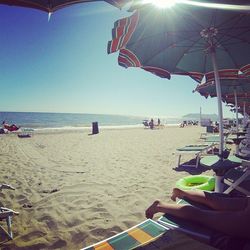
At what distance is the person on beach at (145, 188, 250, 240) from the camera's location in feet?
6.91

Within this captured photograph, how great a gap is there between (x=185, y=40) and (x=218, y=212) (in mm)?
3931

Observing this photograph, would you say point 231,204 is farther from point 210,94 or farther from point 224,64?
point 210,94

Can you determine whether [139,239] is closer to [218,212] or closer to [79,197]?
[218,212]

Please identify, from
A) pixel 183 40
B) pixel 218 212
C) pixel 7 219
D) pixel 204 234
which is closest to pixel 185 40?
pixel 183 40

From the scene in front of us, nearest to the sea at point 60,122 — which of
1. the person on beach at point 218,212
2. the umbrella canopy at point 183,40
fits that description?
the umbrella canopy at point 183,40

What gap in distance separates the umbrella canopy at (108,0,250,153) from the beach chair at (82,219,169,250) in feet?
7.72

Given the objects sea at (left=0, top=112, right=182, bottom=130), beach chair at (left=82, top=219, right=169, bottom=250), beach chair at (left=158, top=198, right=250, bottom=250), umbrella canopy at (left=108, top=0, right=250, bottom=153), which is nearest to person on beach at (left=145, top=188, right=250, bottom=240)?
beach chair at (left=158, top=198, right=250, bottom=250)

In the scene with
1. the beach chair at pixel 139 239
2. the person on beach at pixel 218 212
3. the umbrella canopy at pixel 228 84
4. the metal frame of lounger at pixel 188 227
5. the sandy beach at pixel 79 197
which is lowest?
the sandy beach at pixel 79 197

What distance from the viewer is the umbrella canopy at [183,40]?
12.8 ft

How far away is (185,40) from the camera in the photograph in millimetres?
5203

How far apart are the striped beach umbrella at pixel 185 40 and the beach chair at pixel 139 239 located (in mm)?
2351

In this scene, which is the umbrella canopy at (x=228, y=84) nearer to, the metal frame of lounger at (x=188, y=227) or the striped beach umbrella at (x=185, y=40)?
the striped beach umbrella at (x=185, y=40)

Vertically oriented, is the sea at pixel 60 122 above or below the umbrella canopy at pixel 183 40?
below

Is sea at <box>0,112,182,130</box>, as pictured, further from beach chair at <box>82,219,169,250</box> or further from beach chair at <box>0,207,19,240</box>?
beach chair at <box>82,219,169,250</box>
